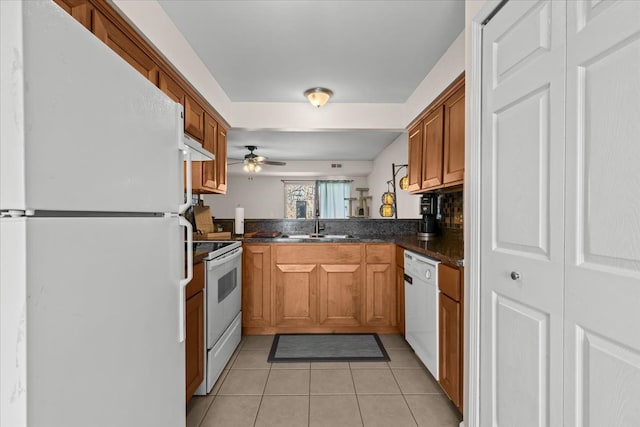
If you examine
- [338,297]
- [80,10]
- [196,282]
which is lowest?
[338,297]

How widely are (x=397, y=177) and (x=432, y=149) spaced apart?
237cm

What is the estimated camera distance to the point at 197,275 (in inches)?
77.0

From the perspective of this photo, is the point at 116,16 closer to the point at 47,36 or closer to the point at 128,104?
the point at 128,104

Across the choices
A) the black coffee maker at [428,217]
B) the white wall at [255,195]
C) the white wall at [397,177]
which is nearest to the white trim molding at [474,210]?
the black coffee maker at [428,217]

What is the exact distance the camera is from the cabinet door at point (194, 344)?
5.92 feet

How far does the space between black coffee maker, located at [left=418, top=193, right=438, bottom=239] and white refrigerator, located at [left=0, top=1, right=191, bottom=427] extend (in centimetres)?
262

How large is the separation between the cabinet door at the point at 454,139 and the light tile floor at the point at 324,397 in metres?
1.37

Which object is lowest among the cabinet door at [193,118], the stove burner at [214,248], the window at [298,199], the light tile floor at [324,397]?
the light tile floor at [324,397]

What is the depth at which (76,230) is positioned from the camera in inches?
26.1

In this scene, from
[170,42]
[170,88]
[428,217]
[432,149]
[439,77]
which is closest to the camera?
[170,42]

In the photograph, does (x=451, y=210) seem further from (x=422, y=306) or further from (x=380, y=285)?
(x=422, y=306)

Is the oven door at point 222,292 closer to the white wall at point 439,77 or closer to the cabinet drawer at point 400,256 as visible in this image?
the cabinet drawer at point 400,256

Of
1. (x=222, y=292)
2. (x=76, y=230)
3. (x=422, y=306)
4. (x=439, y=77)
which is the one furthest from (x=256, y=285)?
(x=76, y=230)

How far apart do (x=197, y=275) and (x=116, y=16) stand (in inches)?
52.2
